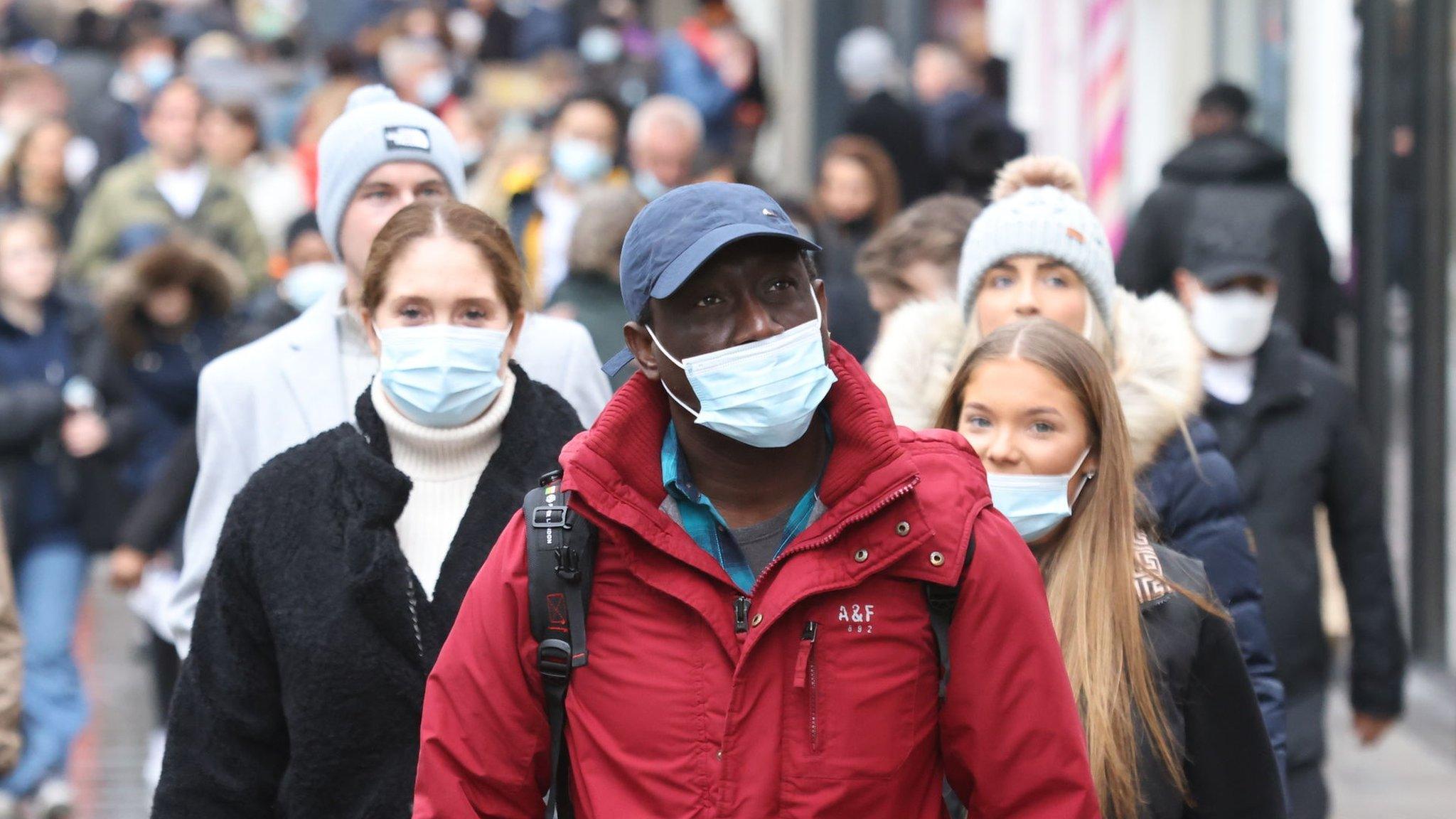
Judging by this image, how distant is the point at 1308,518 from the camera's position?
18.7 feet

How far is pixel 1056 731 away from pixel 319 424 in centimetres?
210

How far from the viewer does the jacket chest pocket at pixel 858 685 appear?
2.81 metres

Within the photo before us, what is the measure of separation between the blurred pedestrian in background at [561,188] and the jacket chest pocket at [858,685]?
261 inches

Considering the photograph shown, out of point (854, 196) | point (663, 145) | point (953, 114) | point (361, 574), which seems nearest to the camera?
point (361, 574)

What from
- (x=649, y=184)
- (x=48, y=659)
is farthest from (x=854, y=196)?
(x=48, y=659)

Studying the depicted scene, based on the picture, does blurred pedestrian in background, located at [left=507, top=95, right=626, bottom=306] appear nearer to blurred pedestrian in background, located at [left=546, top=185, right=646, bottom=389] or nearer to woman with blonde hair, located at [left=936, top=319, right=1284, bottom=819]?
blurred pedestrian in background, located at [left=546, top=185, right=646, bottom=389]

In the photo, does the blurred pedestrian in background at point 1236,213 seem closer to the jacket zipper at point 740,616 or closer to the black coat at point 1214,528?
the black coat at point 1214,528

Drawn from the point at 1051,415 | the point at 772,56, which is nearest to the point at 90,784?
the point at 1051,415

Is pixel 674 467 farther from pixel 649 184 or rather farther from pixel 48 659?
pixel 649 184

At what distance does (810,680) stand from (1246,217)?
6.10m

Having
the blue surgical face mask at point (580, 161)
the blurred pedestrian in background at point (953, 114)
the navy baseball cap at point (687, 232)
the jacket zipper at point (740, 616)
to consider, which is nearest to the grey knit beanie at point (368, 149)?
the navy baseball cap at point (687, 232)

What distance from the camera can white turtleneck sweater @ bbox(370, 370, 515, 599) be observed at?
3842 millimetres

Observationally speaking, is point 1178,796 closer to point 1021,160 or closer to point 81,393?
point 1021,160

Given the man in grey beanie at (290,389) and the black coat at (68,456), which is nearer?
the man in grey beanie at (290,389)
